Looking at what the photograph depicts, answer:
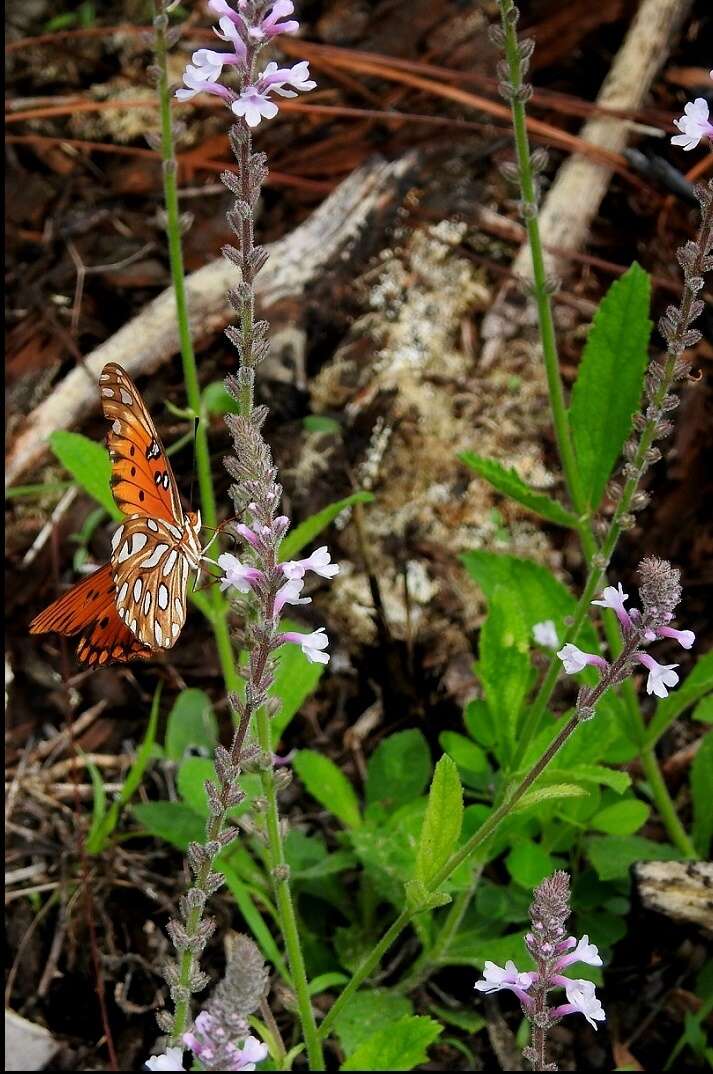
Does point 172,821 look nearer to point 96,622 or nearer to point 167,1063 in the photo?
point 96,622

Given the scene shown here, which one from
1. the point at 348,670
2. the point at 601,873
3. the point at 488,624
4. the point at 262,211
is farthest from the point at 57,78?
the point at 601,873

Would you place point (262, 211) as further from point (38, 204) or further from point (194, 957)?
point (194, 957)

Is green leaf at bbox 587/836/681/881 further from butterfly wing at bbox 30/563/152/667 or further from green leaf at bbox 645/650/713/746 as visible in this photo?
butterfly wing at bbox 30/563/152/667

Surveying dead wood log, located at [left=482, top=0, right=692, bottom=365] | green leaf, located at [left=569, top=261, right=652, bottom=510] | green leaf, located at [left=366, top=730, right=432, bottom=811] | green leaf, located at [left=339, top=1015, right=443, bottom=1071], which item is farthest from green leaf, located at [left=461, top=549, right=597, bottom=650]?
dead wood log, located at [left=482, top=0, right=692, bottom=365]

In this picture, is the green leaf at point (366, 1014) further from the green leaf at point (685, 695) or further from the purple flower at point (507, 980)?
the purple flower at point (507, 980)

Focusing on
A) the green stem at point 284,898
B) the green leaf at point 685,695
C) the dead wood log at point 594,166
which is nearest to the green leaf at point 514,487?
the green leaf at point 685,695

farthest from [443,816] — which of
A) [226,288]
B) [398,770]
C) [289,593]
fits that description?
[226,288]
